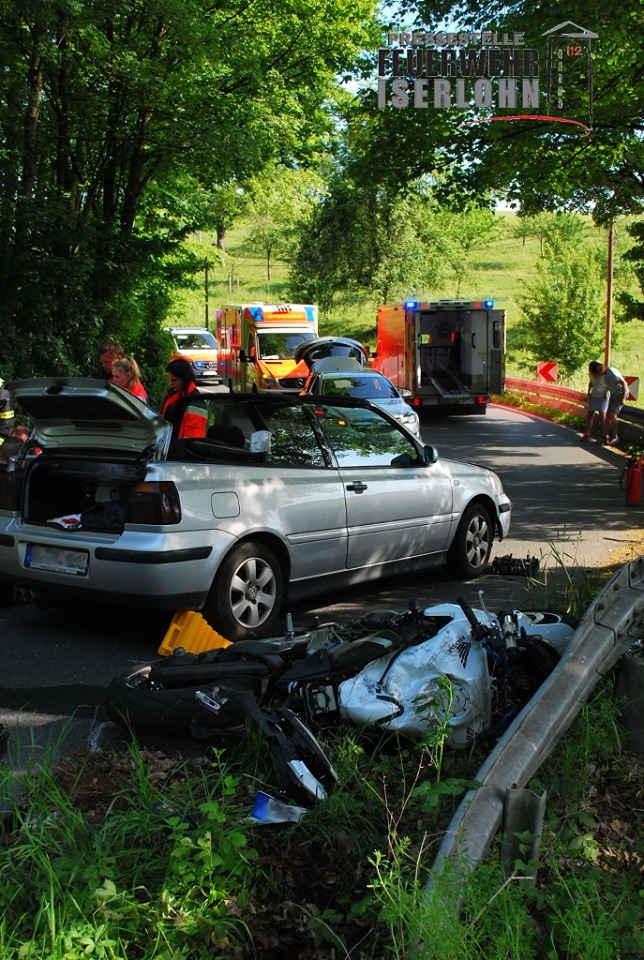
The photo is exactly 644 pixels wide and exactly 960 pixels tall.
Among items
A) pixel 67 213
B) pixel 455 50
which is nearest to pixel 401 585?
pixel 455 50

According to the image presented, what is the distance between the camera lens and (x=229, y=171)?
1750 cm

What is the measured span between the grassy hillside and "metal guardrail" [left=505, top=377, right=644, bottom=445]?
344cm

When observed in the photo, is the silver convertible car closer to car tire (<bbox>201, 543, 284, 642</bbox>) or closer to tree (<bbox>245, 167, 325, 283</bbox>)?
car tire (<bbox>201, 543, 284, 642</bbox>)

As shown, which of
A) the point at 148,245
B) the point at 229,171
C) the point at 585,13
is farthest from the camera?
the point at 148,245

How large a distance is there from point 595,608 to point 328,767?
5.16 feet

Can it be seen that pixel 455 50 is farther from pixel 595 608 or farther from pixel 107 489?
pixel 595 608

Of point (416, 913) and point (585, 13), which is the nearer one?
point (416, 913)

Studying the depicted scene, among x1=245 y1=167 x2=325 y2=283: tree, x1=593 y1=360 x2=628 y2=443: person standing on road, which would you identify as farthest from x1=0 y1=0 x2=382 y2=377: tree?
x1=593 y1=360 x2=628 y2=443: person standing on road

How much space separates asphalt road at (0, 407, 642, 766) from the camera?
5.07m

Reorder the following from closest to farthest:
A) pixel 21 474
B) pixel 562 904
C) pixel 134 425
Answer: pixel 562 904 → pixel 134 425 → pixel 21 474

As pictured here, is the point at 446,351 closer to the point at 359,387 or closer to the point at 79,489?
the point at 359,387

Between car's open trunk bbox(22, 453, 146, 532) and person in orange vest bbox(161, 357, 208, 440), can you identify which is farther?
person in orange vest bbox(161, 357, 208, 440)

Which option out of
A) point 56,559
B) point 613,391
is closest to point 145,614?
point 56,559

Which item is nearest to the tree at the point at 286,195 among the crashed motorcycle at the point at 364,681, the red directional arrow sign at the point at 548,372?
the red directional arrow sign at the point at 548,372
